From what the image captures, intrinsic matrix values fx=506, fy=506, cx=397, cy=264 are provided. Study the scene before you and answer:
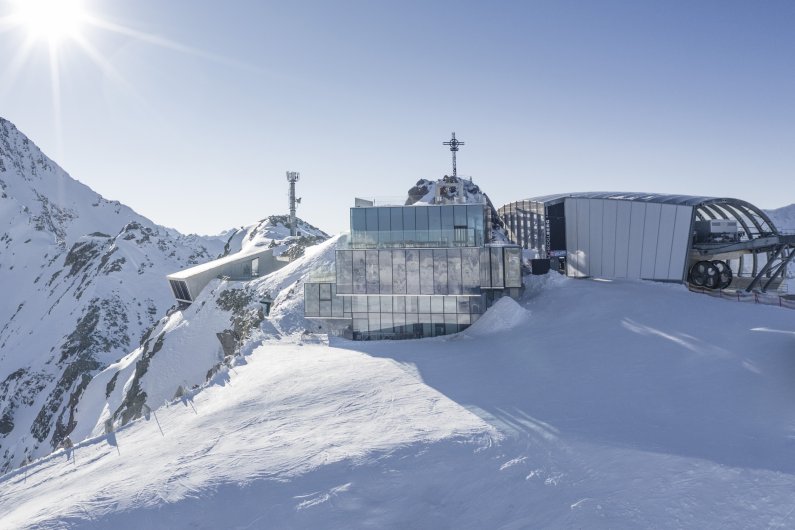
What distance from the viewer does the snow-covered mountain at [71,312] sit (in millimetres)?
71250

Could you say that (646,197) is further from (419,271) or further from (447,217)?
(419,271)

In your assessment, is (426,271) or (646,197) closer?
(426,271)

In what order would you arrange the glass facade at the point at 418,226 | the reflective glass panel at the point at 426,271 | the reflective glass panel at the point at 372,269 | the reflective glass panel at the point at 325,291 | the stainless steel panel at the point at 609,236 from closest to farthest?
the reflective glass panel at the point at 426,271 → the glass facade at the point at 418,226 → the reflective glass panel at the point at 372,269 → the stainless steel panel at the point at 609,236 → the reflective glass panel at the point at 325,291

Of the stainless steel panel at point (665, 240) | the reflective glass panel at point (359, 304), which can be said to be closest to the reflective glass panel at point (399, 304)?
the reflective glass panel at point (359, 304)

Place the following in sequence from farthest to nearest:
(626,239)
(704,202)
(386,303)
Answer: (626,239) → (386,303) → (704,202)

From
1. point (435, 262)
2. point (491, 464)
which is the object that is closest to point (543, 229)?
point (435, 262)

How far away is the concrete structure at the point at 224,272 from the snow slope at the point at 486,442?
3446 centimetres

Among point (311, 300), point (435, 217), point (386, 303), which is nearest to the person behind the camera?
point (435, 217)

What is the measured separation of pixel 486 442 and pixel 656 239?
28.4m

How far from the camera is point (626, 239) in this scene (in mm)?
40125

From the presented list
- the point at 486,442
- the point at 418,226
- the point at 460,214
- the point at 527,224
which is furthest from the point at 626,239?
the point at 486,442

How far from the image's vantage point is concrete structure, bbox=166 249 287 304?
2494 inches

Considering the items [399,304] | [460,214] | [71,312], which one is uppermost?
[460,214]

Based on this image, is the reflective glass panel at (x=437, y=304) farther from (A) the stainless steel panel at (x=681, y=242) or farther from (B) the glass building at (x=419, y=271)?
(A) the stainless steel panel at (x=681, y=242)
